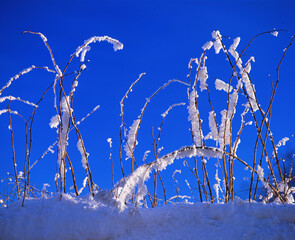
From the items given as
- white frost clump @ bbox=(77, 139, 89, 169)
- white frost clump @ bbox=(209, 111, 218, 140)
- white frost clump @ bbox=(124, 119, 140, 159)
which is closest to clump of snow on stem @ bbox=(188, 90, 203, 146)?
white frost clump @ bbox=(209, 111, 218, 140)

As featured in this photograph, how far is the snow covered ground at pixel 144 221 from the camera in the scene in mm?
555

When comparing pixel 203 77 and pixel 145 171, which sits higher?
pixel 203 77

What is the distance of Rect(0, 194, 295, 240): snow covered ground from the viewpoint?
0.55m

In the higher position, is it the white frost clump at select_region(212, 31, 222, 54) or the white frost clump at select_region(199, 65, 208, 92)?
the white frost clump at select_region(212, 31, 222, 54)

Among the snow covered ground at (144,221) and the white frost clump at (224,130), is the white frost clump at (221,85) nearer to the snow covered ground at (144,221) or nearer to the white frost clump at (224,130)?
the white frost clump at (224,130)

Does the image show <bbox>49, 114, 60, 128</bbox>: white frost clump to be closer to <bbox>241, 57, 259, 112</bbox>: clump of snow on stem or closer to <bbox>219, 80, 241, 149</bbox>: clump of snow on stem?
<bbox>219, 80, 241, 149</bbox>: clump of snow on stem

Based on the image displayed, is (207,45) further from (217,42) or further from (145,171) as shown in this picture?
(145,171)

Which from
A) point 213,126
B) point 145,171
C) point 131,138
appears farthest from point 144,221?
point 213,126

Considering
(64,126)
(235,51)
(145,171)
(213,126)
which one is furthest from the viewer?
(235,51)

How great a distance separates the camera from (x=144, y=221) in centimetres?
62

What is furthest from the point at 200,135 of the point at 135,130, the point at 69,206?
the point at 69,206

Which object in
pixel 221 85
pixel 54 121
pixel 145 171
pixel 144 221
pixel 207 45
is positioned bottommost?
pixel 144 221

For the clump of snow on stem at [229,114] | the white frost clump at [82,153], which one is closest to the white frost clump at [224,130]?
the clump of snow on stem at [229,114]

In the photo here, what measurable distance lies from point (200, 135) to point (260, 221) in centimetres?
40
